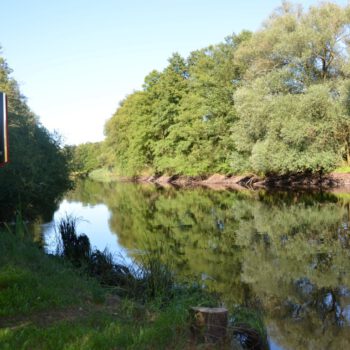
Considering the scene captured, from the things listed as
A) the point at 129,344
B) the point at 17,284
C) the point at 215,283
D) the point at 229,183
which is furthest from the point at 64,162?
the point at 229,183

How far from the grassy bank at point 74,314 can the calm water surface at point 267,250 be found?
5.53 ft

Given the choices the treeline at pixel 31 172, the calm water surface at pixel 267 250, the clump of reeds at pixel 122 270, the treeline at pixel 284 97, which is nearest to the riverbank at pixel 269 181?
the treeline at pixel 284 97

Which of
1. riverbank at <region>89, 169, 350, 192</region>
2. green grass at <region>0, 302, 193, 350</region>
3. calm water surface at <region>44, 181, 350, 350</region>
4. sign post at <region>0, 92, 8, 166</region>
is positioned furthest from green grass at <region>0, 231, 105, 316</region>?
riverbank at <region>89, 169, 350, 192</region>

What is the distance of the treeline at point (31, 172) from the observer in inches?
666

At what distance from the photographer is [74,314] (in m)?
5.65

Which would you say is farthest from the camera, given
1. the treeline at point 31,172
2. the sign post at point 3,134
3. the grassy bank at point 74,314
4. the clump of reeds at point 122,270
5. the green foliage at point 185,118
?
the green foliage at point 185,118

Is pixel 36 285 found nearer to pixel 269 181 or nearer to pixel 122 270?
pixel 122 270

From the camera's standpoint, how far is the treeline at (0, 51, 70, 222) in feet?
55.5

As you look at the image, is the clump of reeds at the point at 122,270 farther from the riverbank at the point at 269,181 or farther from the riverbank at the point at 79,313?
the riverbank at the point at 269,181

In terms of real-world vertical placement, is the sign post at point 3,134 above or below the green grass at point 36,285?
above

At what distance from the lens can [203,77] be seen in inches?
1761

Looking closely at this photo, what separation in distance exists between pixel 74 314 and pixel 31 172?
1289 cm

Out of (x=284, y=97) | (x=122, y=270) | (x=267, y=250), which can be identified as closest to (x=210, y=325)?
(x=122, y=270)

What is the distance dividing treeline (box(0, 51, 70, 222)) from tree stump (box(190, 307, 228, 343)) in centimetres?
1020
